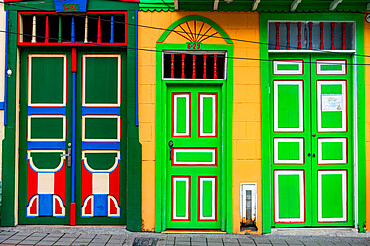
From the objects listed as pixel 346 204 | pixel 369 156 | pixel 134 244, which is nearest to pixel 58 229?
pixel 134 244

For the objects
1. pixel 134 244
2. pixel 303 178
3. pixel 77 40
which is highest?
pixel 77 40

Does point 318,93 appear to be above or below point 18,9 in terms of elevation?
below

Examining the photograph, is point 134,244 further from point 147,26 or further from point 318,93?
point 318,93

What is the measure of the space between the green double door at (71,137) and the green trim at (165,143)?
0.60 meters

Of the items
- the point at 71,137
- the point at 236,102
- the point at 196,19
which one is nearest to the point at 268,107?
the point at 236,102

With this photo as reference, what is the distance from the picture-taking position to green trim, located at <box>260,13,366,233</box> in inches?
219

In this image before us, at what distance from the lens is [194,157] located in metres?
5.69

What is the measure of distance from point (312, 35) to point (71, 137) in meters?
4.26

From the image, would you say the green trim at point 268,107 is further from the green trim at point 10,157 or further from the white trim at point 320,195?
the green trim at point 10,157

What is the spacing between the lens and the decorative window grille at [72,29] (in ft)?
18.5

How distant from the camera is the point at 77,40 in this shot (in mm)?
5766

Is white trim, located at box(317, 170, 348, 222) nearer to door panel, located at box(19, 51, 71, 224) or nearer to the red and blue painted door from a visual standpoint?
the red and blue painted door

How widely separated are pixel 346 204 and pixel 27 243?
489 centimetres

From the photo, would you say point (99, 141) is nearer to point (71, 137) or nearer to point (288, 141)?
point (71, 137)
